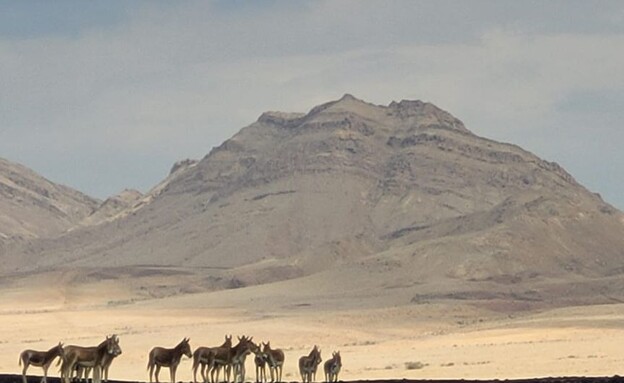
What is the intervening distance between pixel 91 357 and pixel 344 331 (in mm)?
80159

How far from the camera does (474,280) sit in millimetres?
154375

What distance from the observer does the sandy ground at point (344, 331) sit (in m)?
51.0

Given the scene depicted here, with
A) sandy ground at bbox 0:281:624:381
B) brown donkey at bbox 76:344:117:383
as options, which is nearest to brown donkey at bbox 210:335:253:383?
brown donkey at bbox 76:344:117:383

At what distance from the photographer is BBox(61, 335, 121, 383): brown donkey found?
23.4 meters

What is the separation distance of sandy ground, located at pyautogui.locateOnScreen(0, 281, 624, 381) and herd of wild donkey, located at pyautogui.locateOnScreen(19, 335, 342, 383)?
13990 mm

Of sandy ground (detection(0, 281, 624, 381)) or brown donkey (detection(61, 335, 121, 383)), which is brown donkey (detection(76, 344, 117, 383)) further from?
sandy ground (detection(0, 281, 624, 381))

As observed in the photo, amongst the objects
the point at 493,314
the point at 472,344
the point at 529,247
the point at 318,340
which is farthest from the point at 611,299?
the point at 472,344

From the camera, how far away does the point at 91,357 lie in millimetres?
23703

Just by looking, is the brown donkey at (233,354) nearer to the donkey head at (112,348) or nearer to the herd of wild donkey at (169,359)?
the herd of wild donkey at (169,359)

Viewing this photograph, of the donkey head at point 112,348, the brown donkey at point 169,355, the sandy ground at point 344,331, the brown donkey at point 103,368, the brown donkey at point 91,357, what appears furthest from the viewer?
the sandy ground at point 344,331

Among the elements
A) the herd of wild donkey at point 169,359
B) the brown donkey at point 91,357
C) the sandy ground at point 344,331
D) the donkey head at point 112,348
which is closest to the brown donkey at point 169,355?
the herd of wild donkey at point 169,359

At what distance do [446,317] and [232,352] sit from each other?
95281 millimetres

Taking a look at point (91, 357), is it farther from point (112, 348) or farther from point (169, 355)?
point (169, 355)

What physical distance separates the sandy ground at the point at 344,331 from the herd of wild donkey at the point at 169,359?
45.9ft
